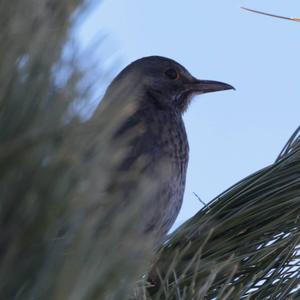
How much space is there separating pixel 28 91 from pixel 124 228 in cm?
17

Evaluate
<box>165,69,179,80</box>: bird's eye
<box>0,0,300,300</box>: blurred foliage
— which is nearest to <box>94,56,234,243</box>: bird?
<box>165,69,179,80</box>: bird's eye

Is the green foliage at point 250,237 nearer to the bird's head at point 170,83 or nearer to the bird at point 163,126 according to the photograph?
the bird at point 163,126

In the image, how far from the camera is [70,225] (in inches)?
33.7

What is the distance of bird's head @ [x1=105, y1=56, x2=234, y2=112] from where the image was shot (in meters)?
4.55

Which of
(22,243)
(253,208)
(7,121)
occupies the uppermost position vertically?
(7,121)

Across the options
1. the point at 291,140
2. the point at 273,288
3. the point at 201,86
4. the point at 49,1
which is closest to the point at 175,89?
the point at 201,86

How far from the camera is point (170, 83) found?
471cm

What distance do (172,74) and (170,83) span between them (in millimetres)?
101

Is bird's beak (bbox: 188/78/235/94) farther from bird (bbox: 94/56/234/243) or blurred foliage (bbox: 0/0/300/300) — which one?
blurred foliage (bbox: 0/0/300/300)

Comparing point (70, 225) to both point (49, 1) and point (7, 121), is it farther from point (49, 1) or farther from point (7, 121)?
point (49, 1)

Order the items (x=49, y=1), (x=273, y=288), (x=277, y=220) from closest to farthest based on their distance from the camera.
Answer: (x=49, y=1)
(x=273, y=288)
(x=277, y=220)

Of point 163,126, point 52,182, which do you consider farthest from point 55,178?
point 163,126

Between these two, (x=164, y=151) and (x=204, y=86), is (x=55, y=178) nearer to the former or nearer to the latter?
(x=164, y=151)

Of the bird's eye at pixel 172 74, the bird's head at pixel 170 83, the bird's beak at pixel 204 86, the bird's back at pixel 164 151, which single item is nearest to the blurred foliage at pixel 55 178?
the bird's back at pixel 164 151
